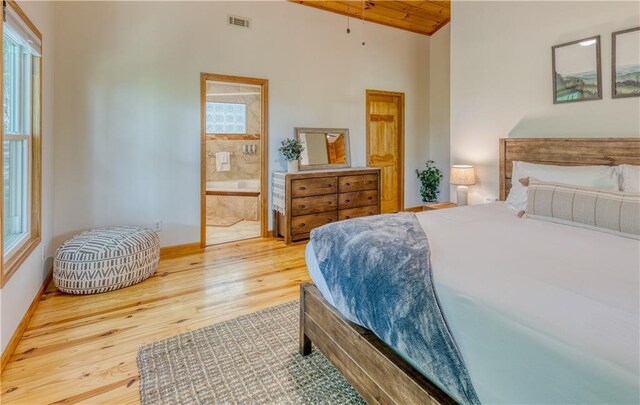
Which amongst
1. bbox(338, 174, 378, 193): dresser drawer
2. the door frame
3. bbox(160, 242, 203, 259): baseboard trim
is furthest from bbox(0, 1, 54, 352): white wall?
bbox(338, 174, 378, 193): dresser drawer

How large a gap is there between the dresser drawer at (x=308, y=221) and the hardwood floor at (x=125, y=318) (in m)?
0.54

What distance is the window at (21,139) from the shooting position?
2.26 metres

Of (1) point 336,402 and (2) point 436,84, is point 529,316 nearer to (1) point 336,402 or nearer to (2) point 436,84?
(1) point 336,402

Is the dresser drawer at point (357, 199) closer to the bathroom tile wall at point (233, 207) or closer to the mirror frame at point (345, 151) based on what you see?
the mirror frame at point (345, 151)

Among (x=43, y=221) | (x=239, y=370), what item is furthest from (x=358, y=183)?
(x=43, y=221)

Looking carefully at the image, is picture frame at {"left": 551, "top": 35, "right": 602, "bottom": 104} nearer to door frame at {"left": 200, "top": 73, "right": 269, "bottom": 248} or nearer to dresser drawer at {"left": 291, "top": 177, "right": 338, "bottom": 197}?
dresser drawer at {"left": 291, "top": 177, "right": 338, "bottom": 197}

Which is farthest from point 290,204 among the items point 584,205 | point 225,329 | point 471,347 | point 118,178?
point 471,347

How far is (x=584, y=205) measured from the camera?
6.87ft

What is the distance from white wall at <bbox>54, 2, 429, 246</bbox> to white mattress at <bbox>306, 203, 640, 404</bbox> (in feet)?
10.7

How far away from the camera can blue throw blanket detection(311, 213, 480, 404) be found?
108 cm

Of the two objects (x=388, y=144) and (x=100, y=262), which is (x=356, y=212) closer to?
(x=388, y=144)

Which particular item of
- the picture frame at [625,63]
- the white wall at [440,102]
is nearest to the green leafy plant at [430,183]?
the white wall at [440,102]

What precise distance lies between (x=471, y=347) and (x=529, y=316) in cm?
18

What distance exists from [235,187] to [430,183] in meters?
3.48
